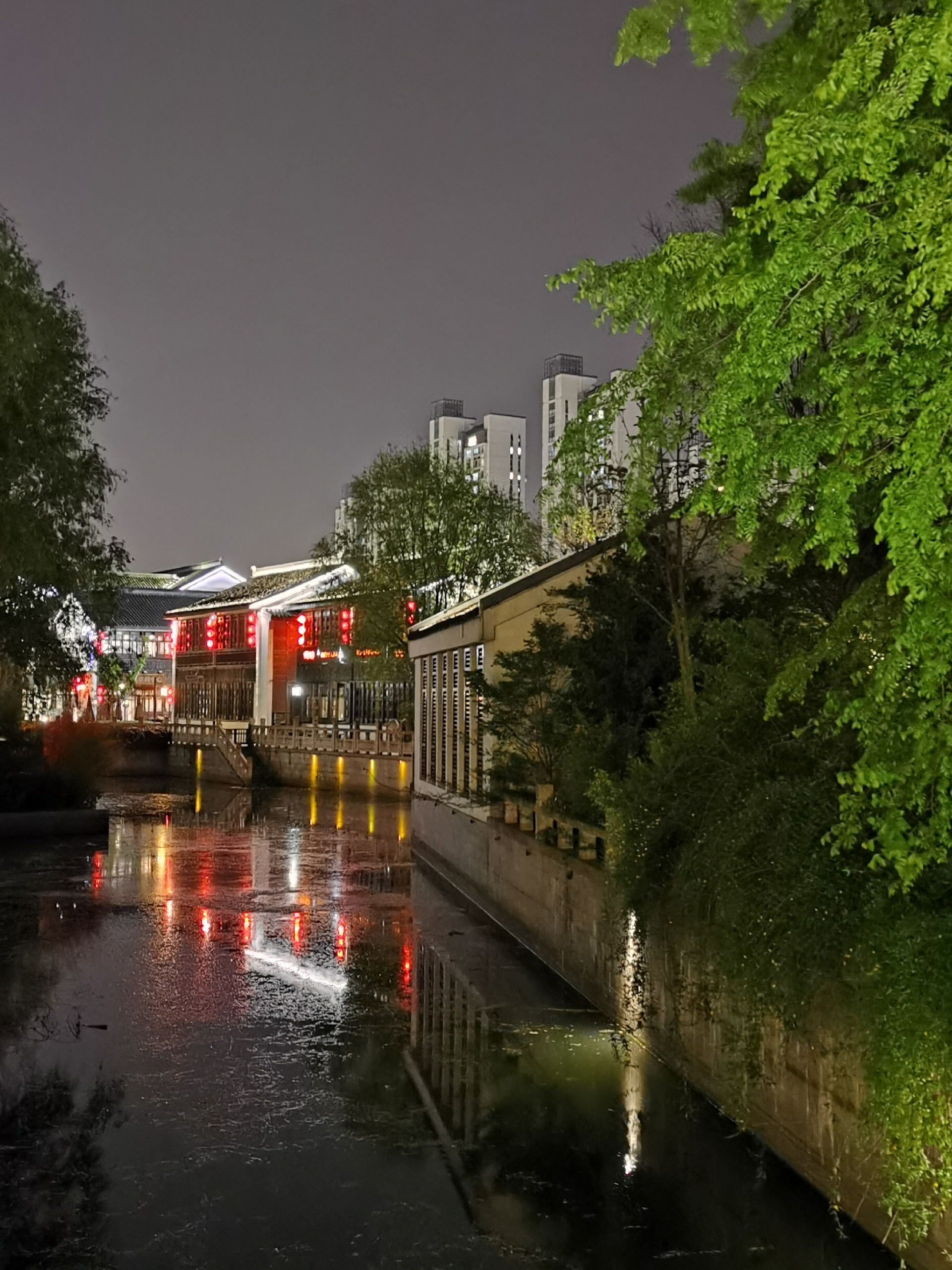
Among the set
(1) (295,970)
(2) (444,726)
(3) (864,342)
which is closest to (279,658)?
(2) (444,726)

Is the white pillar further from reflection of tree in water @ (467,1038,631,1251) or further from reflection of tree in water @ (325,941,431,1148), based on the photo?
reflection of tree in water @ (467,1038,631,1251)

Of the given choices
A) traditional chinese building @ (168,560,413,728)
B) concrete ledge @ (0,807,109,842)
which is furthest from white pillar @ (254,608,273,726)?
concrete ledge @ (0,807,109,842)

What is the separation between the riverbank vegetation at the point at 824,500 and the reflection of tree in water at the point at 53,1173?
3665mm

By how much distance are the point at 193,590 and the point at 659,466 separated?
69.6m

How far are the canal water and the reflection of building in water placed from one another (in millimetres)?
32

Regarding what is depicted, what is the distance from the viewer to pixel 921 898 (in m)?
6.39

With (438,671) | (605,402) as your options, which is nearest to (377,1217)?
(605,402)

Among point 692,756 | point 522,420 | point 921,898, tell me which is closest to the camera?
point 921,898

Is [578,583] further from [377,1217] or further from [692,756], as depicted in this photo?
[377,1217]

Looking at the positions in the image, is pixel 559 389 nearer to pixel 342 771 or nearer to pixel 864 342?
pixel 342 771

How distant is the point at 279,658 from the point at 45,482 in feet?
119

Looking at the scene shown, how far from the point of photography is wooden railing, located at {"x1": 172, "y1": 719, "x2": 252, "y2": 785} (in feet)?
163

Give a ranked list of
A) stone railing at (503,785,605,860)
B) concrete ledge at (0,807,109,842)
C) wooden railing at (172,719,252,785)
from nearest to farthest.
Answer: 1. stone railing at (503,785,605,860)
2. concrete ledge at (0,807,109,842)
3. wooden railing at (172,719,252,785)

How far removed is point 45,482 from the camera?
912 inches
